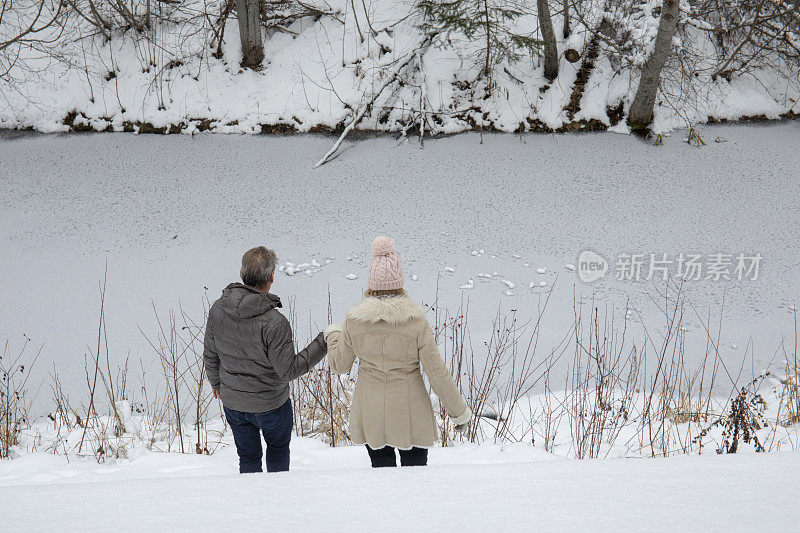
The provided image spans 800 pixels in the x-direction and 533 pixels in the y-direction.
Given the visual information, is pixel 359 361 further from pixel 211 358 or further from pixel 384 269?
pixel 211 358

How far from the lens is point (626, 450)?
2.44m

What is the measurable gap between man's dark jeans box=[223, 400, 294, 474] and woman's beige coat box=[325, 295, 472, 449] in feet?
1.11

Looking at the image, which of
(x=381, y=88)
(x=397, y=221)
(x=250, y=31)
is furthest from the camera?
(x=250, y=31)

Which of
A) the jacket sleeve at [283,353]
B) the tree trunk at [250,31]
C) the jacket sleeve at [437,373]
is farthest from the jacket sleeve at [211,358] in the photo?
the tree trunk at [250,31]

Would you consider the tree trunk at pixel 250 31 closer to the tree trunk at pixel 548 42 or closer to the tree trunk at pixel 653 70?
the tree trunk at pixel 548 42

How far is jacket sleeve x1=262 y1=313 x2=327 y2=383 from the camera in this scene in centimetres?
176

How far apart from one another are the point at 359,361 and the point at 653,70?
4955mm

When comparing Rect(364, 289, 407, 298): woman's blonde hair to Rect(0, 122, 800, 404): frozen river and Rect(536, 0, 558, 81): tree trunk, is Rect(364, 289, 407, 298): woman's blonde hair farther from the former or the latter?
Rect(536, 0, 558, 81): tree trunk

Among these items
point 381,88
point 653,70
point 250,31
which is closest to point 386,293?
point 381,88

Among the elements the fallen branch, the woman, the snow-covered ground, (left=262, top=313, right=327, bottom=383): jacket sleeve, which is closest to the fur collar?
the woman

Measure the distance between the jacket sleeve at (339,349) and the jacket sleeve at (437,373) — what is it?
211 millimetres

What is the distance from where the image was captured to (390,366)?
1.64 meters

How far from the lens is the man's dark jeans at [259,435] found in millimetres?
1905

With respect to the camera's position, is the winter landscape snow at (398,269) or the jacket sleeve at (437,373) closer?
the winter landscape snow at (398,269)
